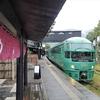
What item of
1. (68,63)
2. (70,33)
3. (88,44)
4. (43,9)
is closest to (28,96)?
(43,9)

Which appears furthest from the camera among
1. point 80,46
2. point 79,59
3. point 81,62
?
point 80,46

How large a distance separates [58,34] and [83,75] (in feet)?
166

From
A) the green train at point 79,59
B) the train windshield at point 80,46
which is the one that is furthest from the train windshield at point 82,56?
the train windshield at point 80,46

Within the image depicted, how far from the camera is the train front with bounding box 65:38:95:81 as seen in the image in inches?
531

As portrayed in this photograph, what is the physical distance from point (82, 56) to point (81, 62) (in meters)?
0.53

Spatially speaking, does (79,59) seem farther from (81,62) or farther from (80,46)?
(80,46)

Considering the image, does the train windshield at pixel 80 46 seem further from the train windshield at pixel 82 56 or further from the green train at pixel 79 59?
the train windshield at pixel 82 56

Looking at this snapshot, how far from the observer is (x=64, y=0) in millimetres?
2449

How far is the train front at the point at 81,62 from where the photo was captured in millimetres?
13484

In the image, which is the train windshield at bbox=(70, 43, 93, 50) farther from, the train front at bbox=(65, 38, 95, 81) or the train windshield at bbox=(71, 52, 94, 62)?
the train windshield at bbox=(71, 52, 94, 62)

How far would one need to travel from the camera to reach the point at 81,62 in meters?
13.5

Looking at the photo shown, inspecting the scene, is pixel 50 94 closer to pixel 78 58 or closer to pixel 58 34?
pixel 78 58

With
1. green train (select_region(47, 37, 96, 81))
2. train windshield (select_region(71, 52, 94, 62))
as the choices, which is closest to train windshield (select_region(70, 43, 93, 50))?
green train (select_region(47, 37, 96, 81))

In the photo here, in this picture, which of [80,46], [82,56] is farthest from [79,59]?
[80,46]
